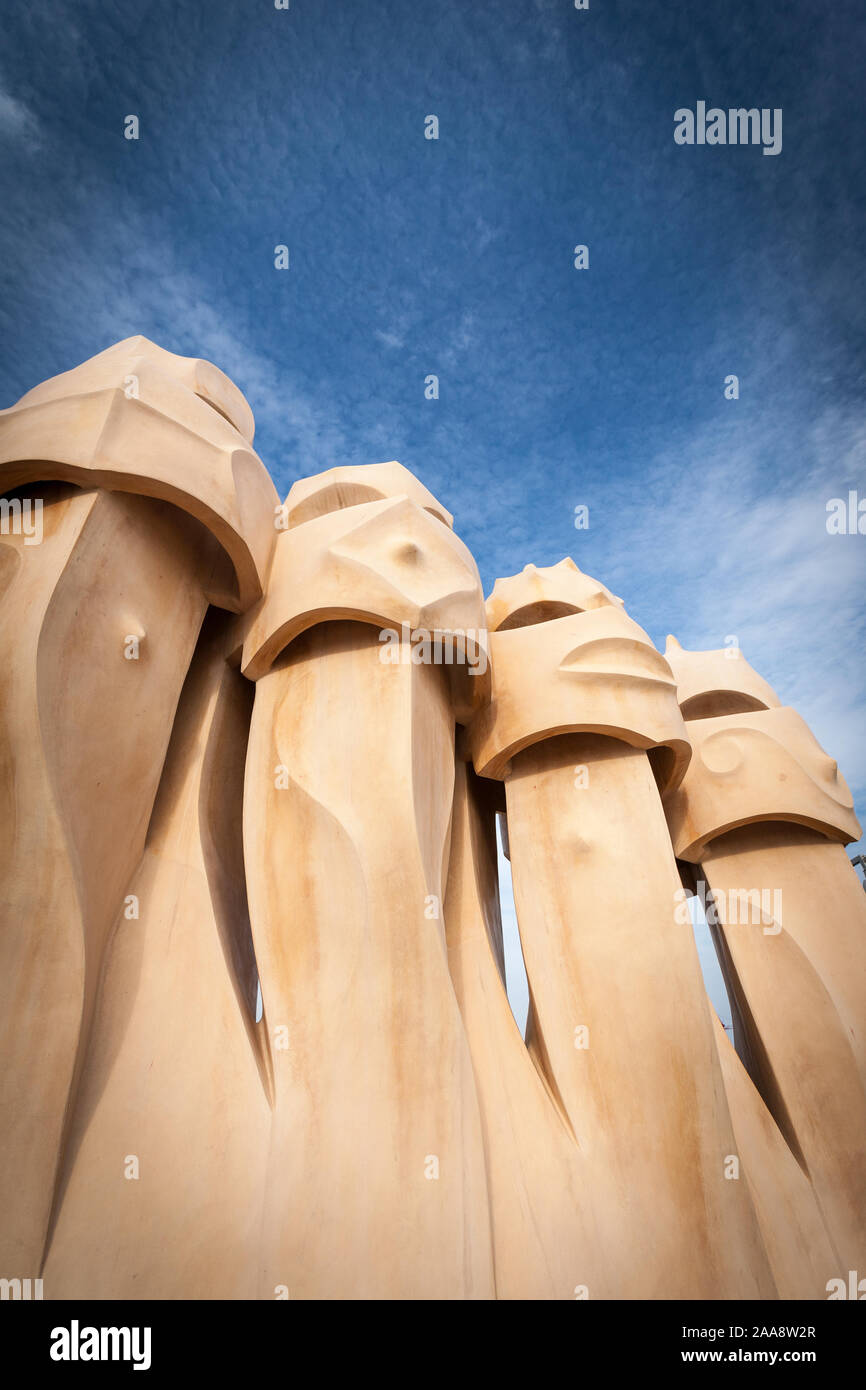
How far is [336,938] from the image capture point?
4258mm

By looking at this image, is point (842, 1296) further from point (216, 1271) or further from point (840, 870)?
point (216, 1271)

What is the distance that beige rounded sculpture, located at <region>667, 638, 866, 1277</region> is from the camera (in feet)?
19.1

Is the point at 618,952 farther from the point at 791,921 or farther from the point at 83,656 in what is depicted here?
the point at 83,656

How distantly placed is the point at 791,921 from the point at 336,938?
4645 millimetres

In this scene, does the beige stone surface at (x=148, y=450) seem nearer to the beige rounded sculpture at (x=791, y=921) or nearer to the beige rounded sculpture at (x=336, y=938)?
the beige rounded sculpture at (x=336, y=938)

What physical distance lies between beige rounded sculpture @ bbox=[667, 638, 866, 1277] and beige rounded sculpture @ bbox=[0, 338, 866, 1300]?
0.04m

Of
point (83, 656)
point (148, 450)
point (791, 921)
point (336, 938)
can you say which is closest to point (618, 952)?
point (336, 938)

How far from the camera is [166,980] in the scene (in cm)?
411

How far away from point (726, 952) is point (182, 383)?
7.09 metres

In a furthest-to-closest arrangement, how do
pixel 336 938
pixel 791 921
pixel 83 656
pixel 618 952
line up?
pixel 791 921 → pixel 618 952 → pixel 336 938 → pixel 83 656

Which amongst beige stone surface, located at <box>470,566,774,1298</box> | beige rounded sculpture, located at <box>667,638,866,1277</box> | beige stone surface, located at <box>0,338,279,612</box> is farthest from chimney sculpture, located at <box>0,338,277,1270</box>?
beige rounded sculpture, located at <box>667,638,866,1277</box>

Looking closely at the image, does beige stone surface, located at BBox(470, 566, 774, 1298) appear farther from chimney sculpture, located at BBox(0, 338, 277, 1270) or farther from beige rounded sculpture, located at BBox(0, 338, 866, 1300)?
chimney sculpture, located at BBox(0, 338, 277, 1270)

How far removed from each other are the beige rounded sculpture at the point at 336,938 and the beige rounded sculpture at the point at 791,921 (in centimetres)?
4

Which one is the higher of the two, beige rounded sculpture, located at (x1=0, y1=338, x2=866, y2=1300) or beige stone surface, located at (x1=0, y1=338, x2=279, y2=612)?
beige stone surface, located at (x1=0, y1=338, x2=279, y2=612)
